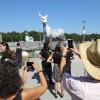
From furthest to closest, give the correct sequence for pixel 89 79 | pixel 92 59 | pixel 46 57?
pixel 46 57
pixel 89 79
pixel 92 59

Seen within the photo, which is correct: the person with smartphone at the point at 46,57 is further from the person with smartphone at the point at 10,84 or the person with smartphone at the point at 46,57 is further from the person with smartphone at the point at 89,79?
the person with smartphone at the point at 10,84

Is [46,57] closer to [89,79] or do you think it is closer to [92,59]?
[89,79]

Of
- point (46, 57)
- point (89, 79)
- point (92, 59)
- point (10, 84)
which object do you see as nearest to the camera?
point (10, 84)

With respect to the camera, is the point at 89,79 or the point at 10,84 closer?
the point at 10,84

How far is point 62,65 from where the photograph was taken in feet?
13.5

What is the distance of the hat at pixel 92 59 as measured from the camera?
11.0ft

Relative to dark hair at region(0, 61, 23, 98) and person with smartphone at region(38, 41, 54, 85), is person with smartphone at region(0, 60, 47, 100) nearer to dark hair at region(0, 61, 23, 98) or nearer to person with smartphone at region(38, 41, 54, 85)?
dark hair at region(0, 61, 23, 98)

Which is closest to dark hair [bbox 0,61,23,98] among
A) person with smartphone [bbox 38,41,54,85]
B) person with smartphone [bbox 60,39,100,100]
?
person with smartphone [bbox 60,39,100,100]

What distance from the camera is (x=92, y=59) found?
11.2 ft

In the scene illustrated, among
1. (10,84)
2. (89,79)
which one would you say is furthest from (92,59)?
(10,84)

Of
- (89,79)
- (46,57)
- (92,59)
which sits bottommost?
(46,57)

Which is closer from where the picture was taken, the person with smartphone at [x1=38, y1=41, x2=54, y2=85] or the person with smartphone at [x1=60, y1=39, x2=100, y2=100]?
the person with smartphone at [x1=60, y1=39, x2=100, y2=100]

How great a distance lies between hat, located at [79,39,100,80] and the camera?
11.0 feet

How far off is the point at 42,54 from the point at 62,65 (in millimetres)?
8342
